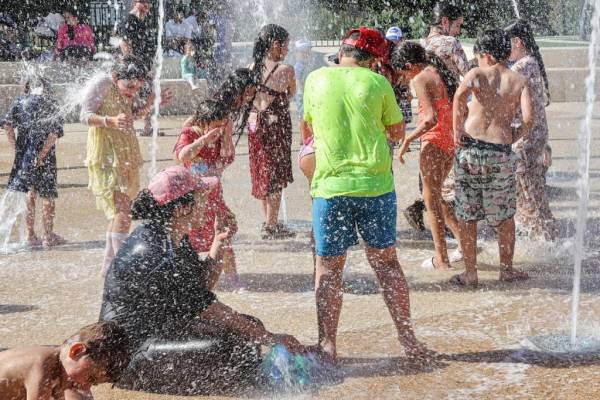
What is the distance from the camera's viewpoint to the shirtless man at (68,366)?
10.3 ft

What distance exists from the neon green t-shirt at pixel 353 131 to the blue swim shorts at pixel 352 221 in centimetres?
4

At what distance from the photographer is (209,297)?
4289 mm

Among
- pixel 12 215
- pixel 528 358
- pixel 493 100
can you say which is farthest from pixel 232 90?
pixel 12 215

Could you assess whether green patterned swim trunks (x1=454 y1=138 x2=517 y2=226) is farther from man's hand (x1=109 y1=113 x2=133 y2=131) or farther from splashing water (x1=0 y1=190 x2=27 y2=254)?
splashing water (x1=0 y1=190 x2=27 y2=254)

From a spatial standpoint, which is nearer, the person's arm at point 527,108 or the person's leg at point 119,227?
the person's arm at point 527,108

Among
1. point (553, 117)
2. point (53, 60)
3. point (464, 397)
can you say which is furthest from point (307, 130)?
point (53, 60)

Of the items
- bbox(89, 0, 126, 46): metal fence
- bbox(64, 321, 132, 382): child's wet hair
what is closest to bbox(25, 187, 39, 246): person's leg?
bbox(64, 321, 132, 382): child's wet hair

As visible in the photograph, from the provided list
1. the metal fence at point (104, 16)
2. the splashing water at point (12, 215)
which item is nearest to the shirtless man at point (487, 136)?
the splashing water at point (12, 215)

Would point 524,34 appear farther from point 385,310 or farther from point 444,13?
Answer: point 385,310

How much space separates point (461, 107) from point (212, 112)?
5.06 feet

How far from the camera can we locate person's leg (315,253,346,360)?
460 cm

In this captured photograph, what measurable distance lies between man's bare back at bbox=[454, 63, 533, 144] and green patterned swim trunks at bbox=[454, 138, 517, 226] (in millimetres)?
69

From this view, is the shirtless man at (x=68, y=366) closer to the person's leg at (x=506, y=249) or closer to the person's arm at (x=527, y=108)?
the person's leg at (x=506, y=249)

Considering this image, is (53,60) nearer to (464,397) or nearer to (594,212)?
(594,212)
